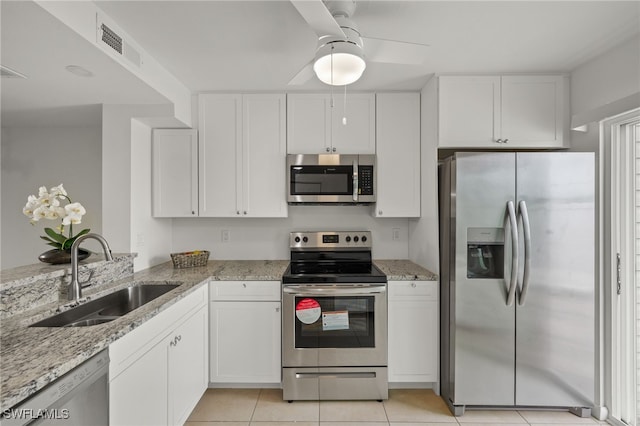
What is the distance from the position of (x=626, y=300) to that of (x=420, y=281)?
1282 millimetres

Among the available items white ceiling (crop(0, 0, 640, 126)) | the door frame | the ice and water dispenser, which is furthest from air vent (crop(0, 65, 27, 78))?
the door frame

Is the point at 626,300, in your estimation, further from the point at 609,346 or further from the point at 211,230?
the point at 211,230

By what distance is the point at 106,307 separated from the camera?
2.01 metres

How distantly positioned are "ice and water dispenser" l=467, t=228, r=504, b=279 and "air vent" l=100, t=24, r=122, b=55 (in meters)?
2.38

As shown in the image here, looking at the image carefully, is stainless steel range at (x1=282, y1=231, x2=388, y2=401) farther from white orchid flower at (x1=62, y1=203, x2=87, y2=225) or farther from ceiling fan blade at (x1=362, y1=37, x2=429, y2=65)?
ceiling fan blade at (x1=362, y1=37, x2=429, y2=65)

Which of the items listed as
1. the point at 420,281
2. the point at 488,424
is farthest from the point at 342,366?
the point at 488,424

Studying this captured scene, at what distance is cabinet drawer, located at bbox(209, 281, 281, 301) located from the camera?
2.50 m

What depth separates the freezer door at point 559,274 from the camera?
222 centimetres

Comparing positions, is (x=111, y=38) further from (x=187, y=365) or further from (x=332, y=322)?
(x=332, y=322)

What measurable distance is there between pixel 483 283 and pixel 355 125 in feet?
5.21

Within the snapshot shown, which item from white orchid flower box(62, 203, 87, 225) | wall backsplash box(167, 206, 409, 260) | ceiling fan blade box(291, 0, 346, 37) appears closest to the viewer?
ceiling fan blade box(291, 0, 346, 37)

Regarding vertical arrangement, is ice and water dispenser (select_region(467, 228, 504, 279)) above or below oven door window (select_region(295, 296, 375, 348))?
above

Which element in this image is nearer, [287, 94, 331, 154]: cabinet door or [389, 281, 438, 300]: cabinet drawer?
[389, 281, 438, 300]: cabinet drawer

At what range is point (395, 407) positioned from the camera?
2.39 meters
